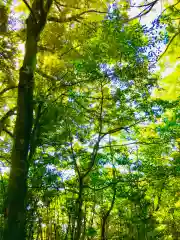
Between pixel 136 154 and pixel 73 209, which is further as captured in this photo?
pixel 136 154

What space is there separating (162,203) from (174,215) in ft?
1.41

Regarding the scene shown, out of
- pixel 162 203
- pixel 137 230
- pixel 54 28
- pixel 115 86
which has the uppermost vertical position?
pixel 54 28

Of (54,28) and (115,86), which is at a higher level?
(54,28)

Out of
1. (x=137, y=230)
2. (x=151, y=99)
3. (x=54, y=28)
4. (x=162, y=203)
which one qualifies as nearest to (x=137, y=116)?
(x=151, y=99)

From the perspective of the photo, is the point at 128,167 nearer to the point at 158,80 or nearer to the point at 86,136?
the point at 86,136

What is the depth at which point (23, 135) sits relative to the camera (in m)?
3.36

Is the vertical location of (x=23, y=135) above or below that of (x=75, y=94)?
below

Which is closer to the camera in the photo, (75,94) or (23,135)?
(23,135)

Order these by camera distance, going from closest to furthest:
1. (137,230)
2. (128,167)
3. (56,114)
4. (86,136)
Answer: (56,114)
(86,136)
(128,167)
(137,230)

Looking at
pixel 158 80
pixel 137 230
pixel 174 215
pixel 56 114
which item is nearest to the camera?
pixel 56 114

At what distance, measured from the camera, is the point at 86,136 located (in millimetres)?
4262

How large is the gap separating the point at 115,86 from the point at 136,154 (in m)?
2.38

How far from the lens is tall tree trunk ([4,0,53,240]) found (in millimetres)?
2990

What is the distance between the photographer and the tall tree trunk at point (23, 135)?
2.99 meters
